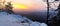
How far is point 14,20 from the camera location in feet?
6.33

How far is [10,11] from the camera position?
1.96 metres

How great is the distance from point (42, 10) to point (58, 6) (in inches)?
8.7

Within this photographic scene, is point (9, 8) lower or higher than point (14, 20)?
higher

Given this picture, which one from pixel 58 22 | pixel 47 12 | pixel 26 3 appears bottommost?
pixel 58 22

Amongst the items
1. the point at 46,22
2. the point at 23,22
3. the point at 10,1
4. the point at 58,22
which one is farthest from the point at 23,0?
the point at 58,22

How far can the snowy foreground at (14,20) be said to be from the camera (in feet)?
6.30

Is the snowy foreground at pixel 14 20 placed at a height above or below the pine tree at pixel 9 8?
below

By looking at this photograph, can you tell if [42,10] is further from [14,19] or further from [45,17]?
[14,19]

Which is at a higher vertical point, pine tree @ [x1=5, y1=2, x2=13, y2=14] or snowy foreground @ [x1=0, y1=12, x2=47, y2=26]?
pine tree @ [x1=5, y1=2, x2=13, y2=14]

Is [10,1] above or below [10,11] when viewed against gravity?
above

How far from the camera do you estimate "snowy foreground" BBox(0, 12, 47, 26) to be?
1921 mm

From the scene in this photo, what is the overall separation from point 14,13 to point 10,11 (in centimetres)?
6

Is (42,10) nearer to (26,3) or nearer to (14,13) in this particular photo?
(26,3)

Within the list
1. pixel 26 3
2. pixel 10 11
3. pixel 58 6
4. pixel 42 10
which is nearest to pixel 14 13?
pixel 10 11
